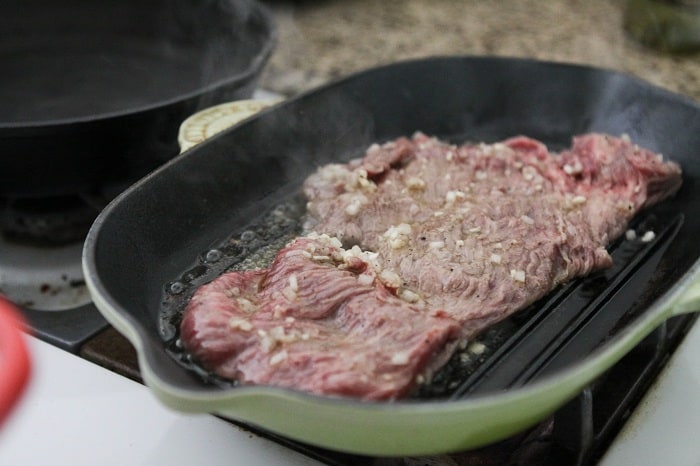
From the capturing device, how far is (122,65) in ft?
8.53

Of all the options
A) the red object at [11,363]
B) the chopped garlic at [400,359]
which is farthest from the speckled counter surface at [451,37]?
the red object at [11,363]

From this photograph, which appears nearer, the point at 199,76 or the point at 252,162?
the point at 252,162

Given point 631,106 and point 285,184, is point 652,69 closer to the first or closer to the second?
point 631,106

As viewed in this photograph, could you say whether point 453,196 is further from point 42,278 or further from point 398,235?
point 42,278

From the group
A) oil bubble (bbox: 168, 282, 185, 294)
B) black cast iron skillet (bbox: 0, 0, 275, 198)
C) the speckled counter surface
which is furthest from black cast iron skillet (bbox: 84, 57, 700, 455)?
the speckled counter surface

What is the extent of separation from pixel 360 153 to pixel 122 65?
1.03 m

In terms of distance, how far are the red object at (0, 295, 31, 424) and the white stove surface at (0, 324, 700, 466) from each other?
13.3 inches

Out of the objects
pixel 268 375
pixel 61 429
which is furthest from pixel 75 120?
pixel 268 375

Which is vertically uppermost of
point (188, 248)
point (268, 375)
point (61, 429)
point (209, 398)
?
point (209, 398)

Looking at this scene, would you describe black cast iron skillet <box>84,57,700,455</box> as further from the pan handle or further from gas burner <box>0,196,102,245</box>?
gas burner <box>0,196,102,245</box>

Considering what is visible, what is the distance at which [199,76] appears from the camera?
2.51 metres

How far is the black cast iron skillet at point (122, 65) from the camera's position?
184cm

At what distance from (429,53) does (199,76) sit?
1.14 meters

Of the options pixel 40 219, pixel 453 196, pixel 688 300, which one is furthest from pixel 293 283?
pixel 40 219
